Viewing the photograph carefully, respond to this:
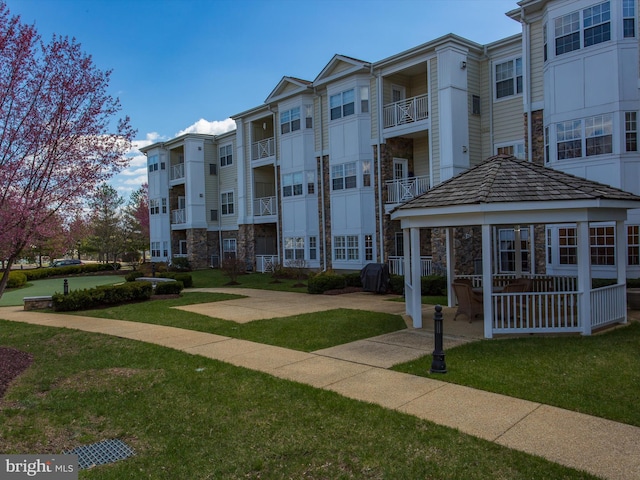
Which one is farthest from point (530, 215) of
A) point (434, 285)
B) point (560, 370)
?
point (434, 285)

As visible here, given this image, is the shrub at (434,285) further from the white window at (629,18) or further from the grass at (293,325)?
the white window at (629,18)

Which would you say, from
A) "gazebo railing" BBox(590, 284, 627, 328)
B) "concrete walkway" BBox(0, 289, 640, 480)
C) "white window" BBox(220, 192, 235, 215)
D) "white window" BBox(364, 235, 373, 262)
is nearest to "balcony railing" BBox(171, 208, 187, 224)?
"white window" BBox(220, 192, 235, 215)

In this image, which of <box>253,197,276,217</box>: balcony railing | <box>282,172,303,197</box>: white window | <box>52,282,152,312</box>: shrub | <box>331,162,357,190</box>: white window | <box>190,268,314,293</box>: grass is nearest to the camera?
<box>52,282,152,312</box>: shrub

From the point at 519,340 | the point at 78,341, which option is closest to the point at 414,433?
the point at 519,340

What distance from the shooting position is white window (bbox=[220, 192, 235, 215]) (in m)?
36.0

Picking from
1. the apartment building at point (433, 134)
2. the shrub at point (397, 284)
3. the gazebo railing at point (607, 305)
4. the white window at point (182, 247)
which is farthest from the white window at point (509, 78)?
the white window at point (182, 247)

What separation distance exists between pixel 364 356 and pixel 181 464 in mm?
4571

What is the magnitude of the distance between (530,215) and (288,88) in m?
20.5

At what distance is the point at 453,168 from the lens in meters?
19.5

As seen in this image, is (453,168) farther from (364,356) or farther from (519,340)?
(364,356)

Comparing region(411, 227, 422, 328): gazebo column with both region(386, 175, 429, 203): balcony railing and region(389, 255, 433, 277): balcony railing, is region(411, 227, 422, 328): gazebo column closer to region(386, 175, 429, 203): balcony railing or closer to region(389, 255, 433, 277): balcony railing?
region(389, 255, 433, 277): balcony railing

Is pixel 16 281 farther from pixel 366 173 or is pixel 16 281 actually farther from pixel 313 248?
pixel 366 173

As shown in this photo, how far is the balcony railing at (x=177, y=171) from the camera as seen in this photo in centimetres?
3800

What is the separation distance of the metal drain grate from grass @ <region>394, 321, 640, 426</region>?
4.35m
